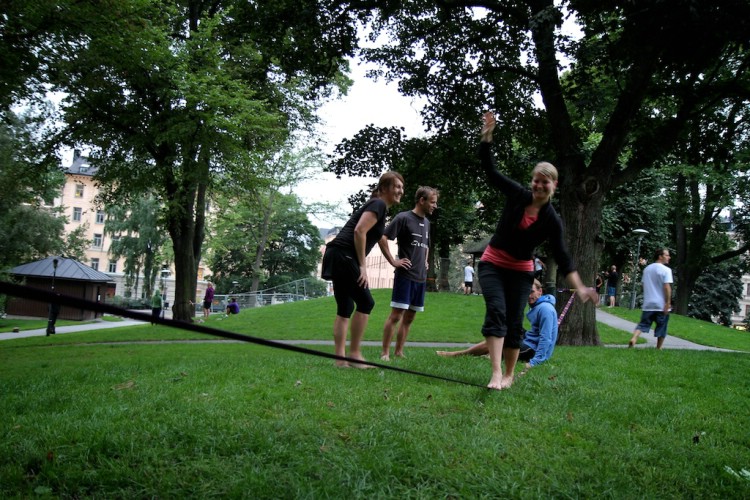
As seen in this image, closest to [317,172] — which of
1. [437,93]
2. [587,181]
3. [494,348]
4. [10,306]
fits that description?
[10,306]

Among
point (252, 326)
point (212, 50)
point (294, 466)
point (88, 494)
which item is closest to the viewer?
point (88, 494)

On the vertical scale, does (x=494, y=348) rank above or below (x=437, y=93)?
below

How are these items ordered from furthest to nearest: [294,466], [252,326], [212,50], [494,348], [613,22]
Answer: [252,326] → [212,50] → [613,22] → [494,348] → [294,466]

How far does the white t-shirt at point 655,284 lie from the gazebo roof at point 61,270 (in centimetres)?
3550

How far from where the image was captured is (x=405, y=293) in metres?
6.50

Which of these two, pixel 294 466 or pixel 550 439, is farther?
pixel 550 439

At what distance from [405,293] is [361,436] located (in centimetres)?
343

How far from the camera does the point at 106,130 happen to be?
687 inches

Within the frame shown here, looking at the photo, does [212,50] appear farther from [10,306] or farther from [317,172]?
[10,306]

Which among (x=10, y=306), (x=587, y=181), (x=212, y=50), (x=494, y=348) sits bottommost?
(x=10, y=306)

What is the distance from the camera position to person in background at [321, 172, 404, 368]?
5250 mm

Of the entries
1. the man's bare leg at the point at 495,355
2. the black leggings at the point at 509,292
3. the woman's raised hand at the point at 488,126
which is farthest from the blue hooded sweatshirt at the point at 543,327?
the woman's raised hand at the point at 488,126

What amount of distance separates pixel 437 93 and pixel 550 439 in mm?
10820

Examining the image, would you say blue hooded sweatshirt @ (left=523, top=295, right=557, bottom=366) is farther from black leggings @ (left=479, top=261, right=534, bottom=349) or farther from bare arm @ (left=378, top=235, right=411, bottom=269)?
black leggings @ (left=479, top=261, right=534, bottom=349)
